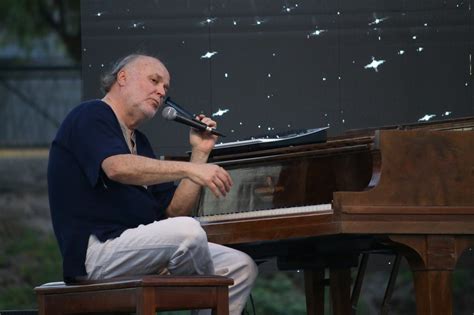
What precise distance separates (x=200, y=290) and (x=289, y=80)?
2.18 meters

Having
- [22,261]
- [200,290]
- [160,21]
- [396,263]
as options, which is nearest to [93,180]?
[200,290]

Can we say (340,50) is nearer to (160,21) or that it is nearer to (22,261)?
(160,21)

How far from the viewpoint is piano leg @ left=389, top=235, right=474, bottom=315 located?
4.04 metres

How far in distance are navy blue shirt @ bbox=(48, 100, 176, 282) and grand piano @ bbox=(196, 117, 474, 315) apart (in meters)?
0.45

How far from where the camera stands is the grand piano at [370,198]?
4.05m

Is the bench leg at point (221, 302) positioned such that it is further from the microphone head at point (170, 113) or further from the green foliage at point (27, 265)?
the green foliage at point (27, 265)

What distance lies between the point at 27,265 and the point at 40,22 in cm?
245

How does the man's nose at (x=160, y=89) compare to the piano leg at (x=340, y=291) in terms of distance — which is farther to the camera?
the piano leg at (x=340, y=291)

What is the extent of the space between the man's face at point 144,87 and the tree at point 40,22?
24.5ft

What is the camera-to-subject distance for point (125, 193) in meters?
4.11

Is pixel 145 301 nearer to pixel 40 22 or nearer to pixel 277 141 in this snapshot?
pixel 277 141

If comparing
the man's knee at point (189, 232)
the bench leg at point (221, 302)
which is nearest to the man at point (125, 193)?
the man's knee at point (189, 232)

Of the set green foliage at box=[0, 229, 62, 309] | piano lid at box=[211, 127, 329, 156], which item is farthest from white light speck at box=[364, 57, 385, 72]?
green foliage at box=[0, 229, 62, 309]

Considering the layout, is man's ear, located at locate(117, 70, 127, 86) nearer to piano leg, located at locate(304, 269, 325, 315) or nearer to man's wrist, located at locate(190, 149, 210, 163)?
man's wrist, located at locate(190, 149, 210, 163)
